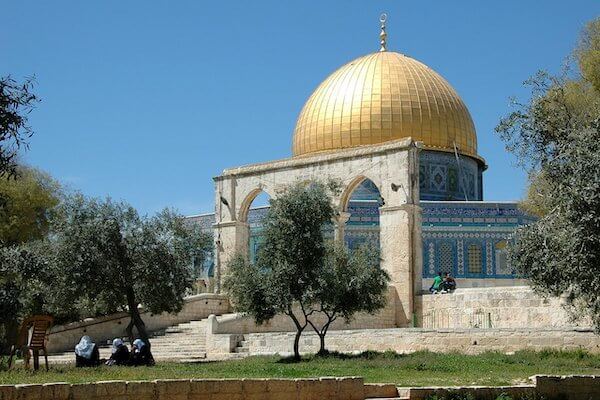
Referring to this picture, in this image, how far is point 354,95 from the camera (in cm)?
3669

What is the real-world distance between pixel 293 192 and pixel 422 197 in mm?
17671

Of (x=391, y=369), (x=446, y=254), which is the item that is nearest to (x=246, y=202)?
(x=446, y=254)

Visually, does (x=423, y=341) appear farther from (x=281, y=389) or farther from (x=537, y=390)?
(x=281, y=389)

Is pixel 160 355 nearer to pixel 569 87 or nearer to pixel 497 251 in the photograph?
pixel 569 87

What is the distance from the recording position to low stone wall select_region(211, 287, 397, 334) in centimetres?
2408

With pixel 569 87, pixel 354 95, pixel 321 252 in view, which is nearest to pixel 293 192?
pixel 321 252

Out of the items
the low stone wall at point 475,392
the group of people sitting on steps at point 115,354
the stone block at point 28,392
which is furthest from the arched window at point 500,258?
the stone block at point 28,392

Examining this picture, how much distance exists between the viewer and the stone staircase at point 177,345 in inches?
858

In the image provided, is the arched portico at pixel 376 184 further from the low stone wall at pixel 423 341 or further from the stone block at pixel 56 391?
the stone block at pixel 56 391

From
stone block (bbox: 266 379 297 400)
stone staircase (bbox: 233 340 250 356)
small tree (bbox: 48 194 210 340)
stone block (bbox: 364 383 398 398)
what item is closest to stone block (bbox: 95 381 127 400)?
stone block (bbox: 266 379 297 400)

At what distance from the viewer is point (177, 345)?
24.0 m

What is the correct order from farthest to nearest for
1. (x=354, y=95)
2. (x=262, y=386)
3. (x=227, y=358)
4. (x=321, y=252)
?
(x=354, y=95), (x=227, y=358), (x=321, y=252), (x=262, y=386)

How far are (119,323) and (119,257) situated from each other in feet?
20.1

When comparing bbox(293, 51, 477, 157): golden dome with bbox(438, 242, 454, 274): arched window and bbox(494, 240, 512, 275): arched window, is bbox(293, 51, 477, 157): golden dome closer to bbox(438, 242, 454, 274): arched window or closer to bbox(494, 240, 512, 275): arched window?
bbox(438, 242, 454, 274): arched window
